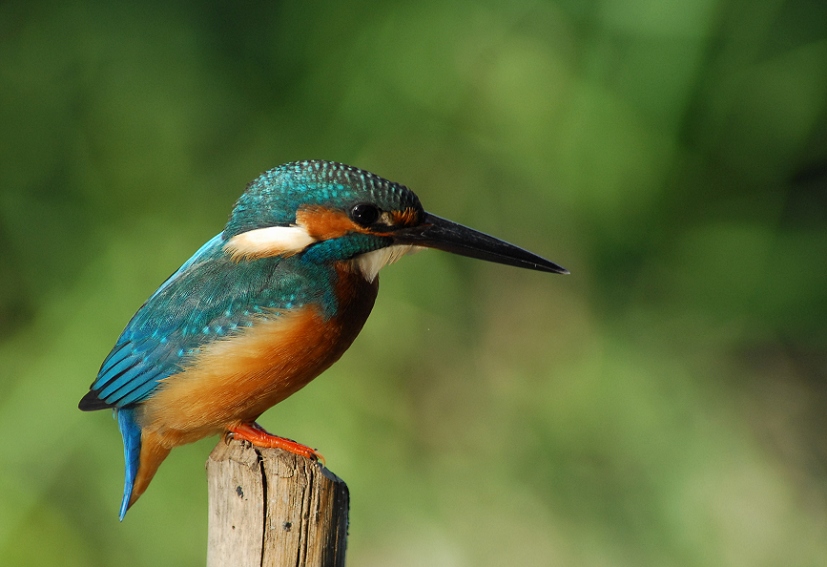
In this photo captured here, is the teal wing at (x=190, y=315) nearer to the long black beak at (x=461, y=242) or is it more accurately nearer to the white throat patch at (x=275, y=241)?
the white throat patch at (x=275, y=241)

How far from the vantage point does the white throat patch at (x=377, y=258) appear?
2.15 meters

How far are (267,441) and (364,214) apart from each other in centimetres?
56

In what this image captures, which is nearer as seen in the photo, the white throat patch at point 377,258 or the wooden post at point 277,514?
the wooden post at point 277,514

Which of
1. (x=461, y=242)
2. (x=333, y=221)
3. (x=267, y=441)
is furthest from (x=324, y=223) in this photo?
(x=267, y=441)

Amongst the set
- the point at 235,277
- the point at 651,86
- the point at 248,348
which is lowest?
the point at 248,348

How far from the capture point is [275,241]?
2111 millimetres

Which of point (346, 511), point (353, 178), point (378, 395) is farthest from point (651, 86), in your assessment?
point (346, 511)

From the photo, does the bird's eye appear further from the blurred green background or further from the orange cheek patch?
the blurred green background

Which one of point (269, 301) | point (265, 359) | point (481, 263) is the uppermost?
point (481, 263)

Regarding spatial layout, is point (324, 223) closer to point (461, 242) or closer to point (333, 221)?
point (333, 221)

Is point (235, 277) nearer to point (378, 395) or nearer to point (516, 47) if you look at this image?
point (378, 395)

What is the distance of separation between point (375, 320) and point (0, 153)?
5.60 feet

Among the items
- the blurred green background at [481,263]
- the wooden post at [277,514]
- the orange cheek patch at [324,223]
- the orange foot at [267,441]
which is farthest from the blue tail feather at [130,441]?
the blurred green background at [481,263]

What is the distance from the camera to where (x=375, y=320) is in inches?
152
